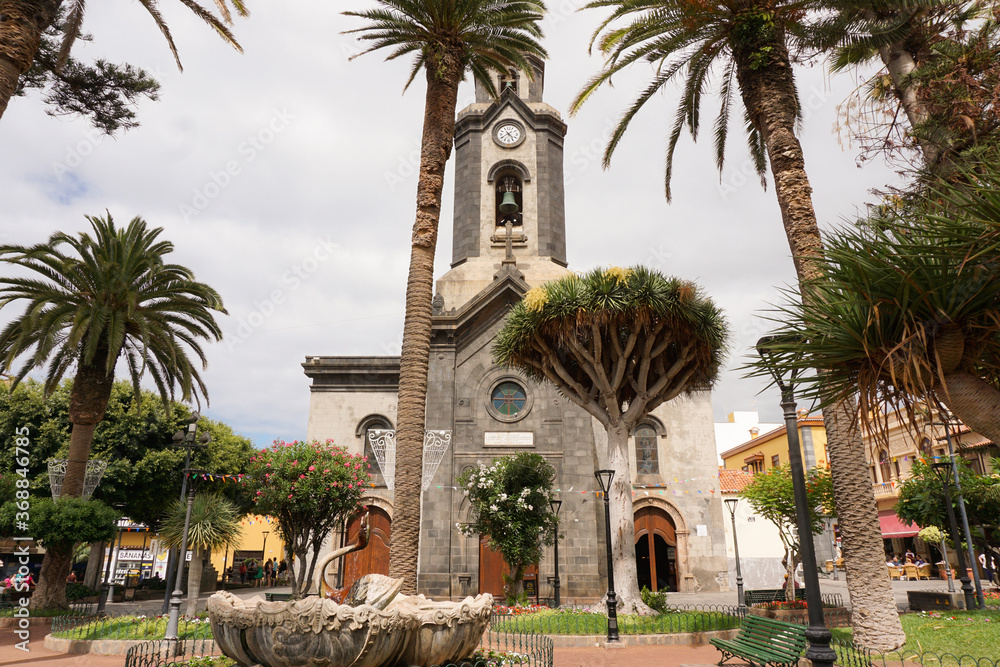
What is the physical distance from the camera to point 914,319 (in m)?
5.81

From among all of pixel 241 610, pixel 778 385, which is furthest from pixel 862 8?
pixel 241 610

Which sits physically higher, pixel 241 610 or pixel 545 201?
pixel 545 201

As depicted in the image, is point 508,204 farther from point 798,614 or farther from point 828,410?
point 798,614

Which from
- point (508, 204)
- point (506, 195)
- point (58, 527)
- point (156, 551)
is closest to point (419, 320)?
point (58, 527)

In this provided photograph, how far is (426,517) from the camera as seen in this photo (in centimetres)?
2288

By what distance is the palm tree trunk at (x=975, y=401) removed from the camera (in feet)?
19.7

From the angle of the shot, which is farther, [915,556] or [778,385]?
[915,556]

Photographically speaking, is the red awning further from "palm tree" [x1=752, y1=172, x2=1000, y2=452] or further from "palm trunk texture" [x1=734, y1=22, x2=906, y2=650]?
"palm tree" [x1=752, y1=172, x2=1000, y2=452]

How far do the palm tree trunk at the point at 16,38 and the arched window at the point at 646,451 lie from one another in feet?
79.6

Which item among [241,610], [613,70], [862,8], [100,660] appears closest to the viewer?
[241,610]

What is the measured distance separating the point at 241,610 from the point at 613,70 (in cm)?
1287

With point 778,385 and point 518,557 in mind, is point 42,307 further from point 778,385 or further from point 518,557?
point 778,385

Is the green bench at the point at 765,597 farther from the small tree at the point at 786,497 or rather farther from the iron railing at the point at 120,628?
the iron railing at the point at 120,628

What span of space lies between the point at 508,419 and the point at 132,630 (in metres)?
14.2
